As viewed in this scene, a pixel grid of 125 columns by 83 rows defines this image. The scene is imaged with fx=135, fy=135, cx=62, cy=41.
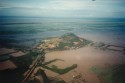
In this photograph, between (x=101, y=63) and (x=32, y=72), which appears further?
(x=101, y=63)

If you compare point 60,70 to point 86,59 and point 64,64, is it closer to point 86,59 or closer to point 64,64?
point 64,64

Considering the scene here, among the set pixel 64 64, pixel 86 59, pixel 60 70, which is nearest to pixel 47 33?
pixel 86 59

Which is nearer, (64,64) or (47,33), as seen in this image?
(64,64)

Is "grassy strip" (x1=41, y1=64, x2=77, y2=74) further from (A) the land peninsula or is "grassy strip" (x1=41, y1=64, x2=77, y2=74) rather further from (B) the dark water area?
(B) the dark water area

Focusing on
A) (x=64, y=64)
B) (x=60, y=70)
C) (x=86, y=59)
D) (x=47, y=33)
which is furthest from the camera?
(x=47, y=33)

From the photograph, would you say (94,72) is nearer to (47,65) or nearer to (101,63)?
(101,63)

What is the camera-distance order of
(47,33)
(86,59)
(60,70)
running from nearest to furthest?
(60,70)
(86,59)
(47,33)

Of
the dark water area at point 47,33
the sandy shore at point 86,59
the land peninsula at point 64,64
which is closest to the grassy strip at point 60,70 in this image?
the land peninsula at point 64,64

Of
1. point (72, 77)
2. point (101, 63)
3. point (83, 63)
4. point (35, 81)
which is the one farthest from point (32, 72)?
point (101, 63)

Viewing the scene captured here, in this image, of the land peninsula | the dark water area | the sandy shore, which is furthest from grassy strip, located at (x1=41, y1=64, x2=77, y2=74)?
the dark water area
